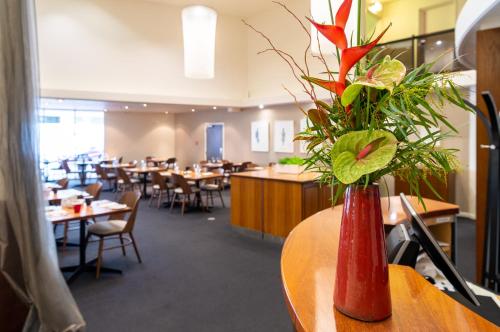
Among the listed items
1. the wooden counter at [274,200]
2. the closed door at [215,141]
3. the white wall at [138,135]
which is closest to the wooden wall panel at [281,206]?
the wooden counter at [274,200]

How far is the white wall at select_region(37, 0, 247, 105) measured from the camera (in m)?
8.11

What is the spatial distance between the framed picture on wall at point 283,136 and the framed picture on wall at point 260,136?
11.9 inches

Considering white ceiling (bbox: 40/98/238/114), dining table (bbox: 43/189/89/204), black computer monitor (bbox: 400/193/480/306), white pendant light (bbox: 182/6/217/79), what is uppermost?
white pendant light (bbox: 182/6/217/79)

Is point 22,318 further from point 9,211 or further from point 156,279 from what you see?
point 156,279

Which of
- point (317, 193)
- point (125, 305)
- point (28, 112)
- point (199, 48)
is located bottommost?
point (125, 305)

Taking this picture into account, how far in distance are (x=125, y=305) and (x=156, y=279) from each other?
626 millimetres

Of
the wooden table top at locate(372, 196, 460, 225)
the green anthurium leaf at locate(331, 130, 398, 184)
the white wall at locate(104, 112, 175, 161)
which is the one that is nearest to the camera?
the green anthurium leaf at locate(331, 130, 398, 184)

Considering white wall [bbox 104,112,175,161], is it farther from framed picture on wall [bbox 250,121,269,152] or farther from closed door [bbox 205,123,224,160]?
framed picture on wall [bbox 250,121,269,152]

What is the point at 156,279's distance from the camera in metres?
3.87

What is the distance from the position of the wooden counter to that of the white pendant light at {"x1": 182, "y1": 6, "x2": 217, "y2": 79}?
2.15m

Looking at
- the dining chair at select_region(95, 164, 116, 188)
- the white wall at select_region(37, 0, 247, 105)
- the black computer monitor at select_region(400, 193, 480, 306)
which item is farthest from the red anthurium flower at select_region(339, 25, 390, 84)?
the dining chair at select_region(95, 164, 116, 188)

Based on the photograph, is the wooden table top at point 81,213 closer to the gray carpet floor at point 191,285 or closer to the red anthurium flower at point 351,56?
the gray carpet floor at point 191,285

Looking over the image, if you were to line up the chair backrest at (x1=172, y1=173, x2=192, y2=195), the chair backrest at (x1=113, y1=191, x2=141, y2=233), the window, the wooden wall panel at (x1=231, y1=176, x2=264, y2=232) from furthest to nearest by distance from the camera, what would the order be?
the window < the chair backrest at (x1=172, y1=173, x2=192, y2=195) < the wooden wall panel at (x1=231, y1=176, x2=264, y2=232) < the chair backrest at (x1=113, y1=191, x2=141, y2=233)

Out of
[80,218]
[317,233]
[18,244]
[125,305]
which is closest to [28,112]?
[18,244]
